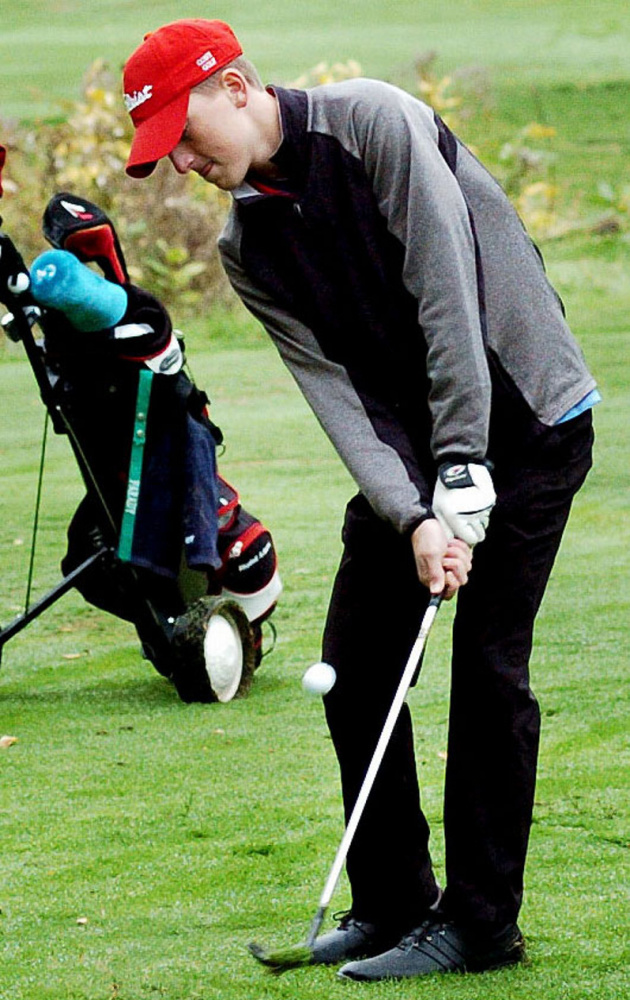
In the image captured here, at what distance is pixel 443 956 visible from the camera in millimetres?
3172

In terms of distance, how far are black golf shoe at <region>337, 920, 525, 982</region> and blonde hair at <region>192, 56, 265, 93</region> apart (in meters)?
1.39

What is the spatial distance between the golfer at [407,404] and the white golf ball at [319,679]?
176mm

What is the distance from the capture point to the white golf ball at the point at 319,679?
2992 millimetres

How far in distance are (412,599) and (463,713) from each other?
20 cm

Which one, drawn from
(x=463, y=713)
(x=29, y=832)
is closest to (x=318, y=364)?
(x=463, y=713)

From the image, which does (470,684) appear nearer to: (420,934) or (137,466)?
(420,934)

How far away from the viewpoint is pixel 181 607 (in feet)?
18.0

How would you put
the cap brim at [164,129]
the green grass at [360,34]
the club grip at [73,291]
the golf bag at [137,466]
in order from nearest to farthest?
the cap brim at [164,129] < the club grip at [73,291] < the golf bag at [137,466] < the green grass at [360,34]

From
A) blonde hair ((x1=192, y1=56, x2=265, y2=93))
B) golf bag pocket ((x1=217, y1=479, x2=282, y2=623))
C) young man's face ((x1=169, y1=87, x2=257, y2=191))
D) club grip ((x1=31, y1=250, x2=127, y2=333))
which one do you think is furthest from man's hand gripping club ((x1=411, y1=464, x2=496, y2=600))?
golf bag pocket ((x1=217, y1=479, x2=282, y2=623))

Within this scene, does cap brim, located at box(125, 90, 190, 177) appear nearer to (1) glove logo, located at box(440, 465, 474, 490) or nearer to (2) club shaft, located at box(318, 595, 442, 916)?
(1) glove logo, located at box(440, 465, 474, 490)

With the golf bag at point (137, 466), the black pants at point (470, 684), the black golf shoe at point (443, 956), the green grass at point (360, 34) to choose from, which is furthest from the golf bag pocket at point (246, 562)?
the green grass at point (360, 34)

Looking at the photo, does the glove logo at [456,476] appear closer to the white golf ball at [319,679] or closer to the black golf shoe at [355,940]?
the white golf ball at [319,679]

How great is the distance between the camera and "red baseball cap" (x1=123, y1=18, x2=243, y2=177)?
9.65 ft

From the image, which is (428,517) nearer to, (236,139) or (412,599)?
(412,599)
